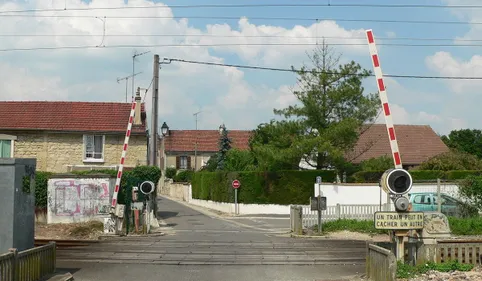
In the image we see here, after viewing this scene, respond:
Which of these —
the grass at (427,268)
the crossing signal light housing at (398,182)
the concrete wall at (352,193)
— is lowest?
the grass at (427,268)

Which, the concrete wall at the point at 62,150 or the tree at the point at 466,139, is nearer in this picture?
the concrete wall at the point at 62,150

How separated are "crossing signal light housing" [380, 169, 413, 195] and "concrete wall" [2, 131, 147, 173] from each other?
1235 inches

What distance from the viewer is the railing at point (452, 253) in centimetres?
1322

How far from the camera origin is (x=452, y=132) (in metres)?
85.1

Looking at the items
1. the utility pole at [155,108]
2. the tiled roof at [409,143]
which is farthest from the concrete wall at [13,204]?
the tiled roof at [409,143]

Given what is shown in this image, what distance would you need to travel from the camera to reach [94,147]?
42344mm

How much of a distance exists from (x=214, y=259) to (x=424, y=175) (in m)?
25.5

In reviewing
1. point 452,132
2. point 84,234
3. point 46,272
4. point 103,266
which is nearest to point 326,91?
point 84,234

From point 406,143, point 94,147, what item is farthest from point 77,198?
point 406,143

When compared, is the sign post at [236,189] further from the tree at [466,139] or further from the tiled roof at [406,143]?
the tree at [466,139]

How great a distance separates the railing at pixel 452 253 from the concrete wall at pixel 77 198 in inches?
681

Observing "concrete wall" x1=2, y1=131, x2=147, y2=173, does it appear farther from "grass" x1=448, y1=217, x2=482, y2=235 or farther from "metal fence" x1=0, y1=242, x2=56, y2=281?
"metal fence" x1=0, y1=242, x2=56, y2=281

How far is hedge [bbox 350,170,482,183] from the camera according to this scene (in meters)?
37.8

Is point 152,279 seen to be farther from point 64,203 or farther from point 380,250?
point 64,203
